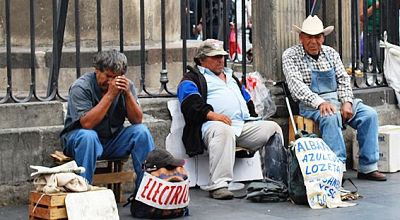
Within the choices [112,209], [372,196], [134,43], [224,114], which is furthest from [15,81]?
[372,196]

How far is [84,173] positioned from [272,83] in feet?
8.85

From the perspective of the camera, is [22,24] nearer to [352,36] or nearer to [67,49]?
[67,49]

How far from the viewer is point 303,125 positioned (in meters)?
8.66

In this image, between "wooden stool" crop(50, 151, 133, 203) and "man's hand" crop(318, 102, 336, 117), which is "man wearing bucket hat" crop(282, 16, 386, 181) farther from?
"wooden stool" crop(50, 151, 133, 203)

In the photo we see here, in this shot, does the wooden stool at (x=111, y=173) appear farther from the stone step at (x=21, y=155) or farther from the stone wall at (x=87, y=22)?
the stone wall at (x=87, y=22)

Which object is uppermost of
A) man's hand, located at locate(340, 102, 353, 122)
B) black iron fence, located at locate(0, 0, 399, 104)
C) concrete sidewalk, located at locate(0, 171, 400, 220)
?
black iron fence, located at locate(0, 0, 399, 104)

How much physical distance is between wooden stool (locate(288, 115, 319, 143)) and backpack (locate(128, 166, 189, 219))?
6.17ft

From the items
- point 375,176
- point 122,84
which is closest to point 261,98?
point 375,176

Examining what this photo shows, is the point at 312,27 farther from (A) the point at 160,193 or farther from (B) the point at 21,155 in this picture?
(B) the point at 21,155

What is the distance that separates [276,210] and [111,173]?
1.30m

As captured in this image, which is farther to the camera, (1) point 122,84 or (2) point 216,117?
(2) point 216,117

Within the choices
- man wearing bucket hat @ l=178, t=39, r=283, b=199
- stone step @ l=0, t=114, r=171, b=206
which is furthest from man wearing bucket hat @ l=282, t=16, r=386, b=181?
stone step @ l=0, t=114, r=171, b=206

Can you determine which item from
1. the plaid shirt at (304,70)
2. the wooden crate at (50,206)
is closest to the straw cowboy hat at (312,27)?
the plaid shirt at (304,70)

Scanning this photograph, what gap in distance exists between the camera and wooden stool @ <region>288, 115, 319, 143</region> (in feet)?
28.0
